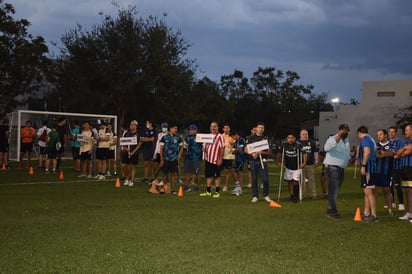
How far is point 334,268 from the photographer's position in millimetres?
6547

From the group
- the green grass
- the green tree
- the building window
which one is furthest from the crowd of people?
the building window

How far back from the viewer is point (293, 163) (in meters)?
13.9

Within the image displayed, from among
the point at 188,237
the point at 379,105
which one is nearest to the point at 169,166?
the point at 188,237

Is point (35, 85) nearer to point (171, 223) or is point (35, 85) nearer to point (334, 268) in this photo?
point (171, 223)

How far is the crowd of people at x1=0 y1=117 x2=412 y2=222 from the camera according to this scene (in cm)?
1069

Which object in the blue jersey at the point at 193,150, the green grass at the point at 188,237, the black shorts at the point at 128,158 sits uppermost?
the blue jersey at the point at 193,150

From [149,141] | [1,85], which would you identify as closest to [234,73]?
[1,85]

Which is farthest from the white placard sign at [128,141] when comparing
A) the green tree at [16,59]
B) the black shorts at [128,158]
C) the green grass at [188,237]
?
the green tree at [16,59]

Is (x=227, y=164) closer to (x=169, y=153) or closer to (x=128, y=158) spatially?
(x=169, y=153)

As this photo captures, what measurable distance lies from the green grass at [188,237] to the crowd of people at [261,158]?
0.74 meters

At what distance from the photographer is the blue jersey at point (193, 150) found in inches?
620

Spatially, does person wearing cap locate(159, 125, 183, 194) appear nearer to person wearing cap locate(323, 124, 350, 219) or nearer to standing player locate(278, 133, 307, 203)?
standing player locate(278, 133, 307, 203)

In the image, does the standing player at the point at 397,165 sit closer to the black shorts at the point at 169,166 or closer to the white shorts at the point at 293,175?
the white shorts at the point at 293,175

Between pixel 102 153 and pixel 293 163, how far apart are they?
25.4 ft
